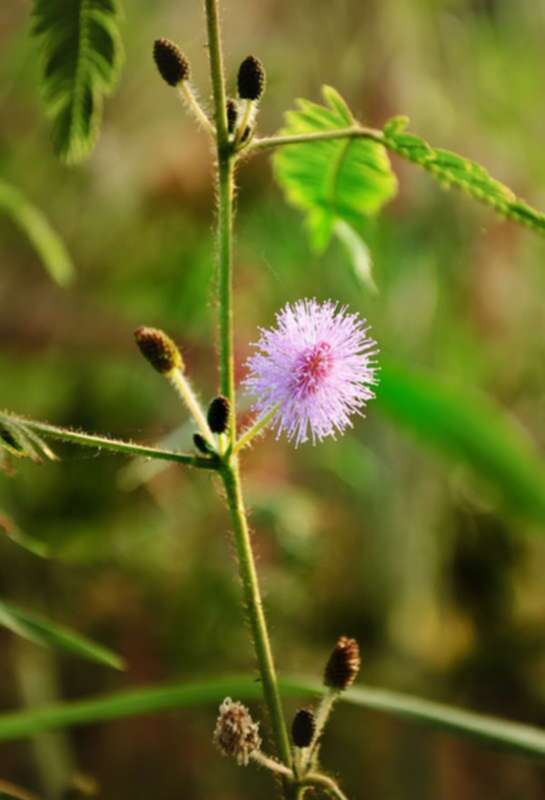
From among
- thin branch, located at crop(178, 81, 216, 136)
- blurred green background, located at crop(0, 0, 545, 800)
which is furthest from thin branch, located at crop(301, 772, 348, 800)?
blurred green background, located at crop(0, 0, 545, 800)

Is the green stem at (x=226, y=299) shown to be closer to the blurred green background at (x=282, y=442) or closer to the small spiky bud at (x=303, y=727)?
the small spiky bud at (x=303, y=727)

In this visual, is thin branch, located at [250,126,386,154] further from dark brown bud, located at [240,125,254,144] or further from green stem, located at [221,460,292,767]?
green stem, located at [221,460,292,767]

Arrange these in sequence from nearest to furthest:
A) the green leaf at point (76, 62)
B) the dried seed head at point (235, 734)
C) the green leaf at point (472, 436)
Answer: the dried seed head at point (235, 734) → the green leaf at point (76, 62) → the green leaf at point (472, 436)

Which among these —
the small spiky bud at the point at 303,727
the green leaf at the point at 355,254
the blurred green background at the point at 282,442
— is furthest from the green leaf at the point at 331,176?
the blurred green background at the point at 282,442

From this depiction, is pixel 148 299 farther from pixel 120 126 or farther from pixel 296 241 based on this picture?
pixel 120 126

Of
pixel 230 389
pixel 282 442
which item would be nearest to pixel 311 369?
pixel 230 389
